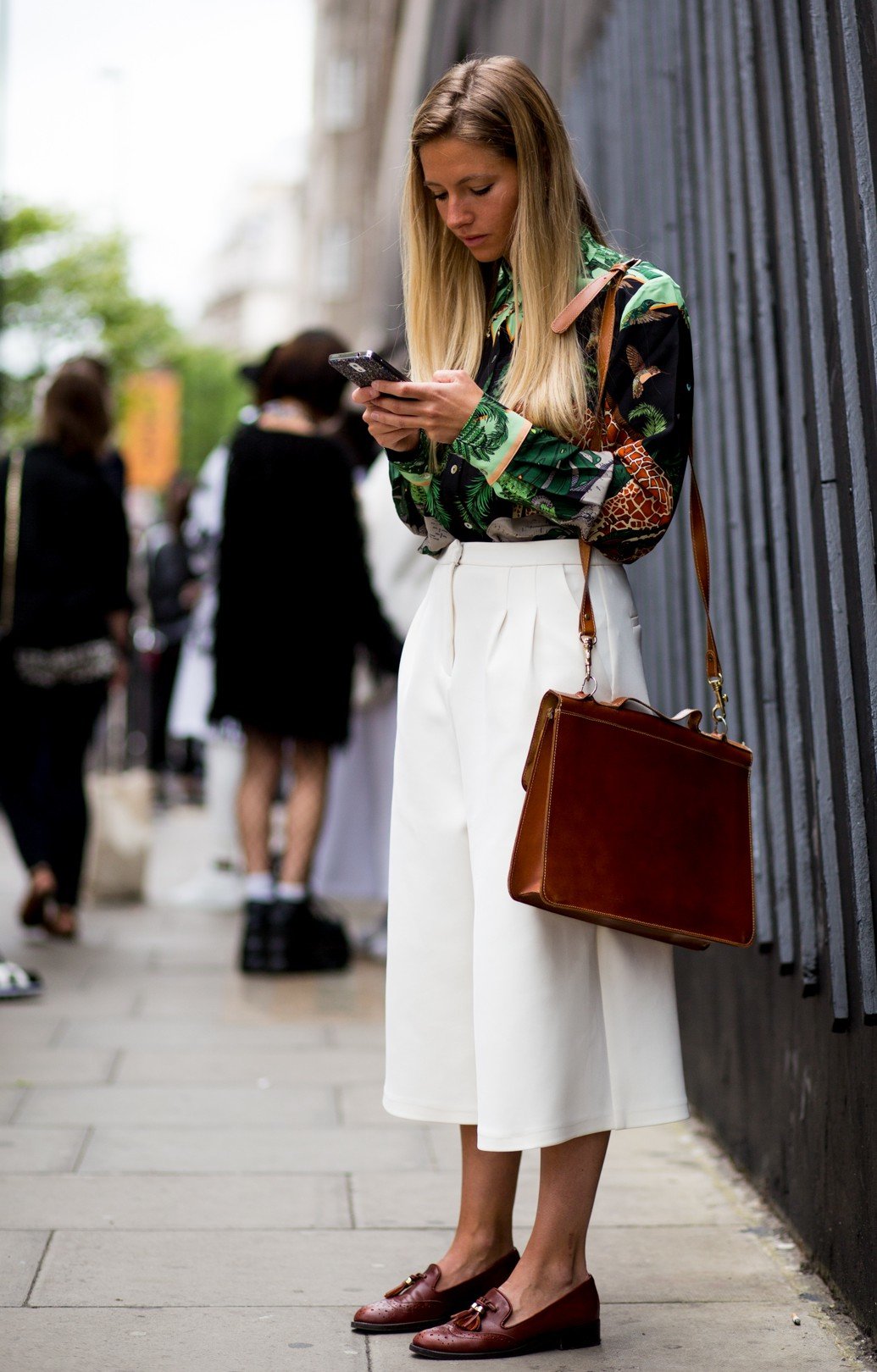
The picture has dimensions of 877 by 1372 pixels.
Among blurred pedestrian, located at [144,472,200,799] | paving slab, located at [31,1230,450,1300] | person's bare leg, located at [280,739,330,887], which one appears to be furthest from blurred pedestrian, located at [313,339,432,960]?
blurred pedestrian, located at [144,472,200,799]

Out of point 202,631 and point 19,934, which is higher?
point 202,631

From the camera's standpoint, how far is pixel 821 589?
3129 mm

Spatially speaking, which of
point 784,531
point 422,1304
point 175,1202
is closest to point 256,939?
Answer: point 175,1202

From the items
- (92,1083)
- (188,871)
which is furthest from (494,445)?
(188,871)

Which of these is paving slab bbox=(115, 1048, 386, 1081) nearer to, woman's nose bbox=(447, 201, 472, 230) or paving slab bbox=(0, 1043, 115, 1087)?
paving slab bbox=(0, 1043, 115, 1087)

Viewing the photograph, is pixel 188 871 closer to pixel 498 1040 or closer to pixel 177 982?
pixel 177 982

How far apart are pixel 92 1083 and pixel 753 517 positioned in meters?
2.39

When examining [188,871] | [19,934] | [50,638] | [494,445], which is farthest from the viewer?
[188,871]

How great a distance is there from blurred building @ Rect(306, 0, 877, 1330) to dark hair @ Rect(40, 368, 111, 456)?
104 inches

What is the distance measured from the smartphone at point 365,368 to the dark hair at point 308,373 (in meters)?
3.86

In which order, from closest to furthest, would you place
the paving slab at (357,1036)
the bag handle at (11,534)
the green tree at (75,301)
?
the paving slab at (357,1036) → the bag handle at (11,534) → the green tree at (75,301)

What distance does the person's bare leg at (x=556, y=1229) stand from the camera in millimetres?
2660

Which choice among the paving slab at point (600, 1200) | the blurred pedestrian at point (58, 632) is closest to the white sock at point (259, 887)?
the blurred pedestrian at point (58, 632)

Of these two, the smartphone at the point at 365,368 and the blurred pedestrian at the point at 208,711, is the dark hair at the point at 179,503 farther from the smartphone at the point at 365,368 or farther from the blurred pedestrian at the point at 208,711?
the smartphone at the point at 365,368
